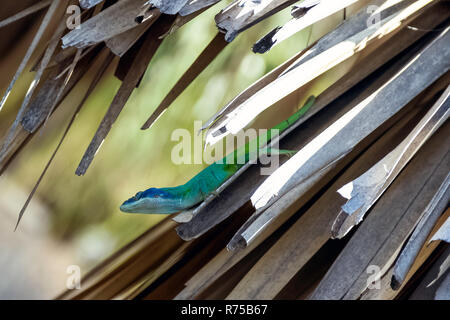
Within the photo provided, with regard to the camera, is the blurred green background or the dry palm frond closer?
the dry palm frond

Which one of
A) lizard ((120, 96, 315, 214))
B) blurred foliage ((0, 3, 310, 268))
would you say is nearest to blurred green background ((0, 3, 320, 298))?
blurred foliage ((0, 3, 310, 268))

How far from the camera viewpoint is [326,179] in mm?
1377

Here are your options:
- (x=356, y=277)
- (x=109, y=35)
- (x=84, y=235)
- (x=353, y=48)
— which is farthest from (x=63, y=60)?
(x=356, y=277)

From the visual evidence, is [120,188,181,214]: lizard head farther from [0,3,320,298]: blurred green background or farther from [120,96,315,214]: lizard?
[0,3,320,298]: blurred green background

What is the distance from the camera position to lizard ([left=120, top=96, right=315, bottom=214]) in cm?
158

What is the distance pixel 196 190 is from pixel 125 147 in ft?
1.15

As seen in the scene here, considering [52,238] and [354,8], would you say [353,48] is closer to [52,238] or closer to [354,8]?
[354,8]

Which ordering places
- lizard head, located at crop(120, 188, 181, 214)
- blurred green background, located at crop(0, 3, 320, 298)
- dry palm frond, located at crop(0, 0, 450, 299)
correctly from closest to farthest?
dry palm frond, located at crop(0, 0, 450, 299) → lizard head, located at crop(120, 188, 181, 214) → blurred green background, located at crop(0, 3, 320, 298)

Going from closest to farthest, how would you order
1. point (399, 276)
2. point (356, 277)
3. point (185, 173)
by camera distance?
point (399, 276) < point (356, 277) < point (185, 173)

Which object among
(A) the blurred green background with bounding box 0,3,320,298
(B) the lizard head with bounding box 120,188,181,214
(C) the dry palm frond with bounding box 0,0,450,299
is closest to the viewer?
(C) the dry palm frond with bounding box 0,0,450,299

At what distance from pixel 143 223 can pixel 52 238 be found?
1.01ft

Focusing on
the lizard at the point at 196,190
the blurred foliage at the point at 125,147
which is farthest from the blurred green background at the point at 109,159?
the lizard at the point at 196,190

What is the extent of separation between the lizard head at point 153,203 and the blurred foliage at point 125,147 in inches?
8.7

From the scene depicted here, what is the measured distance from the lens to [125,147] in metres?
1.85
